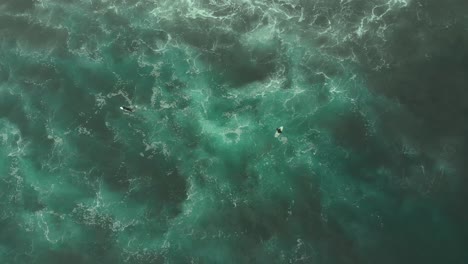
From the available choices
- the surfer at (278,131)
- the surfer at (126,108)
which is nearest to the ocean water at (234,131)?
the surfer at (126,108)

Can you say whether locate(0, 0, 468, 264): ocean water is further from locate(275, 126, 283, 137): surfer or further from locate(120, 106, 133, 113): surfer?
locate(275, 126, 283, 137): surfer

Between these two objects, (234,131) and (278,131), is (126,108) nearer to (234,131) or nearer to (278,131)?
(234,131)

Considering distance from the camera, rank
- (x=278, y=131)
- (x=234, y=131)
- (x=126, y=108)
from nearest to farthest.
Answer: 1. (x=278, y=131)
2. (x=234, y=131)
3. (x=126, y=108)

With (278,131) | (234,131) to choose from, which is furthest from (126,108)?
(278,131)

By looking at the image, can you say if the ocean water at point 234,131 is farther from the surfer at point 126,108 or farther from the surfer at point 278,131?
the surfer at point 278,131

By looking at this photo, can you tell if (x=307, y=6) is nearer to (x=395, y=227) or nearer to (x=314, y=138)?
(x=314, y=138)

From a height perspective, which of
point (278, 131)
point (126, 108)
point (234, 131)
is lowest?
point (126, 108)

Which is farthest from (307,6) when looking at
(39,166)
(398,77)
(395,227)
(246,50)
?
(39,166)

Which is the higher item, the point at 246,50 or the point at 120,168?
the point at 246,50

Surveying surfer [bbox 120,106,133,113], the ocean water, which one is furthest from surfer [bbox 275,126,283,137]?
surfer [bbox 120,106,133,113]
